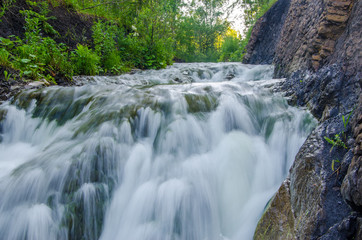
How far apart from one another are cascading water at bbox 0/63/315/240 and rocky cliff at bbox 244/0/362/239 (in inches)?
14.5

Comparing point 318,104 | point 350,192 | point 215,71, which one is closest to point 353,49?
point 318,104

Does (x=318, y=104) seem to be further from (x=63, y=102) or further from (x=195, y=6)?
(x=195, y=6)

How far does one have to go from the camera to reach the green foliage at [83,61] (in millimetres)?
5398

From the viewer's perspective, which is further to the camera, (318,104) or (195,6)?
(195,6)

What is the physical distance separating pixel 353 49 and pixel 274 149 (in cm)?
143

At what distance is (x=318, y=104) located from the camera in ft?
8.52

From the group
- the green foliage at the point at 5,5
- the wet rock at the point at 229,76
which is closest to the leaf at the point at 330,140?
the wet rock at the point at 229,76

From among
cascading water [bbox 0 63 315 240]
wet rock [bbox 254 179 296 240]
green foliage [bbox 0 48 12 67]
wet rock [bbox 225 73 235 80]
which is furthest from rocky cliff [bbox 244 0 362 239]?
green foliage [bbox 0 48 12 67]

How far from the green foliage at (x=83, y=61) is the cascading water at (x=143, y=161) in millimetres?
1763

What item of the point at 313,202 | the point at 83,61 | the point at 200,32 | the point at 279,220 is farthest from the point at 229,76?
the point at 200,32

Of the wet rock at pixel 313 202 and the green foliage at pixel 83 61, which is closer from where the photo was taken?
the wet rock at pixel 313 202

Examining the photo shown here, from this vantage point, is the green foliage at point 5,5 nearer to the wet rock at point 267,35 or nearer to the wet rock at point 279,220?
the wet rock at point 279,220

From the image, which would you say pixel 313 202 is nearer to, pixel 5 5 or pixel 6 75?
pixel 6 75

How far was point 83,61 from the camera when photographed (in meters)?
5.51
